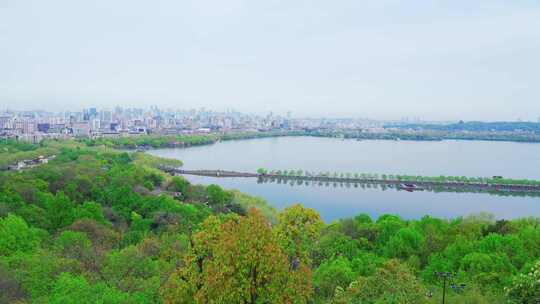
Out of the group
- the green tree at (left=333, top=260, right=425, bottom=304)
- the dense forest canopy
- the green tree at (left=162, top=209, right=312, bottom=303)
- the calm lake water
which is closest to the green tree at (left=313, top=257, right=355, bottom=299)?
the dense forest canopy

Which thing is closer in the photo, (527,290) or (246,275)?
(246,275)

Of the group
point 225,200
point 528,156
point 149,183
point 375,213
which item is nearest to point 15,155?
point 149,183

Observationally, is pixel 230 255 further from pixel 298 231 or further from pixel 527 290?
pixel 527 290

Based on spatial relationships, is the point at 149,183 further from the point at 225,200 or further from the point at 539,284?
the point at 539,284

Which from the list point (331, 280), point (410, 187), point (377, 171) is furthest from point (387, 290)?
point (377, 171)

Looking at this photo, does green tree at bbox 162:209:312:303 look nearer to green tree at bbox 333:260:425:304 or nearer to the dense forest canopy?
the dense forest canopy
